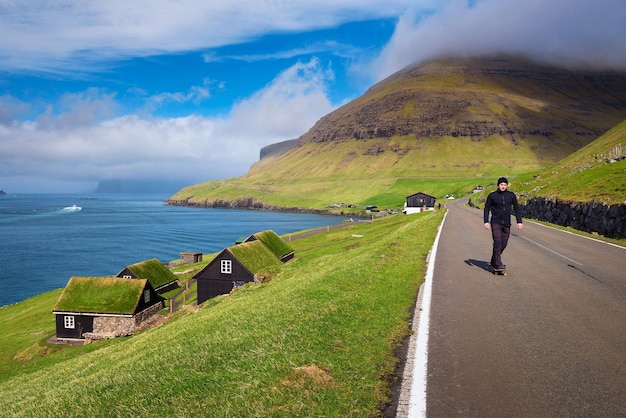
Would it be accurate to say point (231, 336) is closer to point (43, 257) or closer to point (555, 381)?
point (555, 381)

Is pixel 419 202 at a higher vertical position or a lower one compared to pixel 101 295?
higher

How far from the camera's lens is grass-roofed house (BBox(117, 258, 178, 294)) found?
49.6 metres

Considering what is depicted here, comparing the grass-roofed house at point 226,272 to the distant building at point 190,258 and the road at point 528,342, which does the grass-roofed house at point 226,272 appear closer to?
the distant building at point 190,258

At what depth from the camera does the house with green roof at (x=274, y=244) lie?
2285 inches

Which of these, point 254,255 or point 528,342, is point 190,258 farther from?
point 528,342

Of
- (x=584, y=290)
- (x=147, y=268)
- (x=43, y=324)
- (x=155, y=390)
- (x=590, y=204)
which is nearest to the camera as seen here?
(x=155, y=390)

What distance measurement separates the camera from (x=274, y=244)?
197 ft

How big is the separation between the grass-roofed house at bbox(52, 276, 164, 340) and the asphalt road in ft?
122

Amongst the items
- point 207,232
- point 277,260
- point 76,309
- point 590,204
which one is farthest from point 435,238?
point 207,232

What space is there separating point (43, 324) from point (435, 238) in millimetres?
44222

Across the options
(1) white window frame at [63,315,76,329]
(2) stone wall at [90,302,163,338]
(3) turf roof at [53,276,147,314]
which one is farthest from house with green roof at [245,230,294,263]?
(1) white window frame at [63,315,76,329]

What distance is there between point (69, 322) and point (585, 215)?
49034 mm

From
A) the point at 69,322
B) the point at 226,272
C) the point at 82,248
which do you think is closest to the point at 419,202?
the point at 226,272

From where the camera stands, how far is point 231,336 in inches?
363
